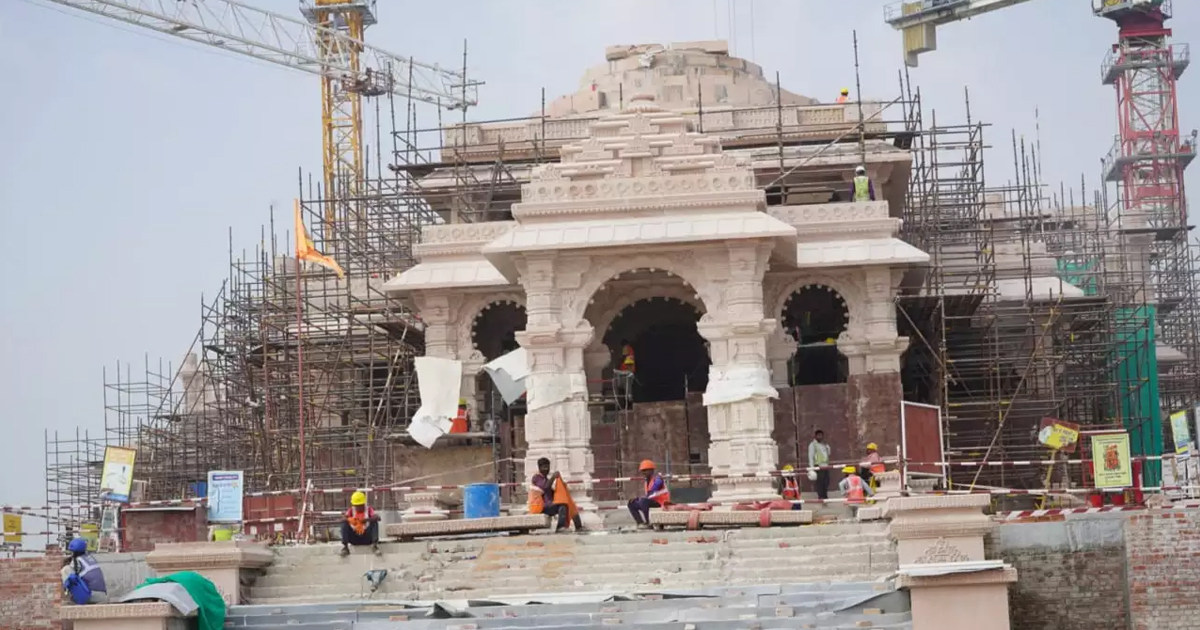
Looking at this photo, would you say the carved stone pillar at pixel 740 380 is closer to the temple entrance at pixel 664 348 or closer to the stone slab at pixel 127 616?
the temple entrance at pixel 664 348

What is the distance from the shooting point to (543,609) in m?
23.1

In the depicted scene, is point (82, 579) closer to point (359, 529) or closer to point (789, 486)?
point (359, 529)

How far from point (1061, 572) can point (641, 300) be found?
44.8 feet

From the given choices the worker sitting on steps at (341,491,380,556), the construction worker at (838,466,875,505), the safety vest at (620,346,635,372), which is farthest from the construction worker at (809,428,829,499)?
the worker sitting on steps at (341,491,380,556)

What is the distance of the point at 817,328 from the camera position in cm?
3809

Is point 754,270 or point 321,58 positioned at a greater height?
point 321,58

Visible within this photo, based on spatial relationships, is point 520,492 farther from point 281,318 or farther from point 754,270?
point 281,318

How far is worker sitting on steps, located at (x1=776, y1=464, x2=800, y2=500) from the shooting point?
105 feet

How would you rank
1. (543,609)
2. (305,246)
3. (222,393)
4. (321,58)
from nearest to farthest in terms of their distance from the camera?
(543,609)
(305,246)
(222,393)
(321,58)

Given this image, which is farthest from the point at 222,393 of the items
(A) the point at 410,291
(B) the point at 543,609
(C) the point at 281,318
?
(B) the point at 543,609

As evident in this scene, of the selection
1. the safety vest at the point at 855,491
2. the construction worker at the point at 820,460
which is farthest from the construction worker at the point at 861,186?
the safety vest at the point at 855,491

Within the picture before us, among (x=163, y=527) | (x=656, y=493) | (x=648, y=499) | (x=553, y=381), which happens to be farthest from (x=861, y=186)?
(x=163, y=527)

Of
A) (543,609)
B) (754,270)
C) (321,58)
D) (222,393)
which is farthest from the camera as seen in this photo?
(321,58)

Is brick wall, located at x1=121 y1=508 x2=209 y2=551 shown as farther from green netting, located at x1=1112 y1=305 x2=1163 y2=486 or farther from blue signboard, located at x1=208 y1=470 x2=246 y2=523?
green netting, located at x1=1112 y1=305 x2=1163 y2=486
